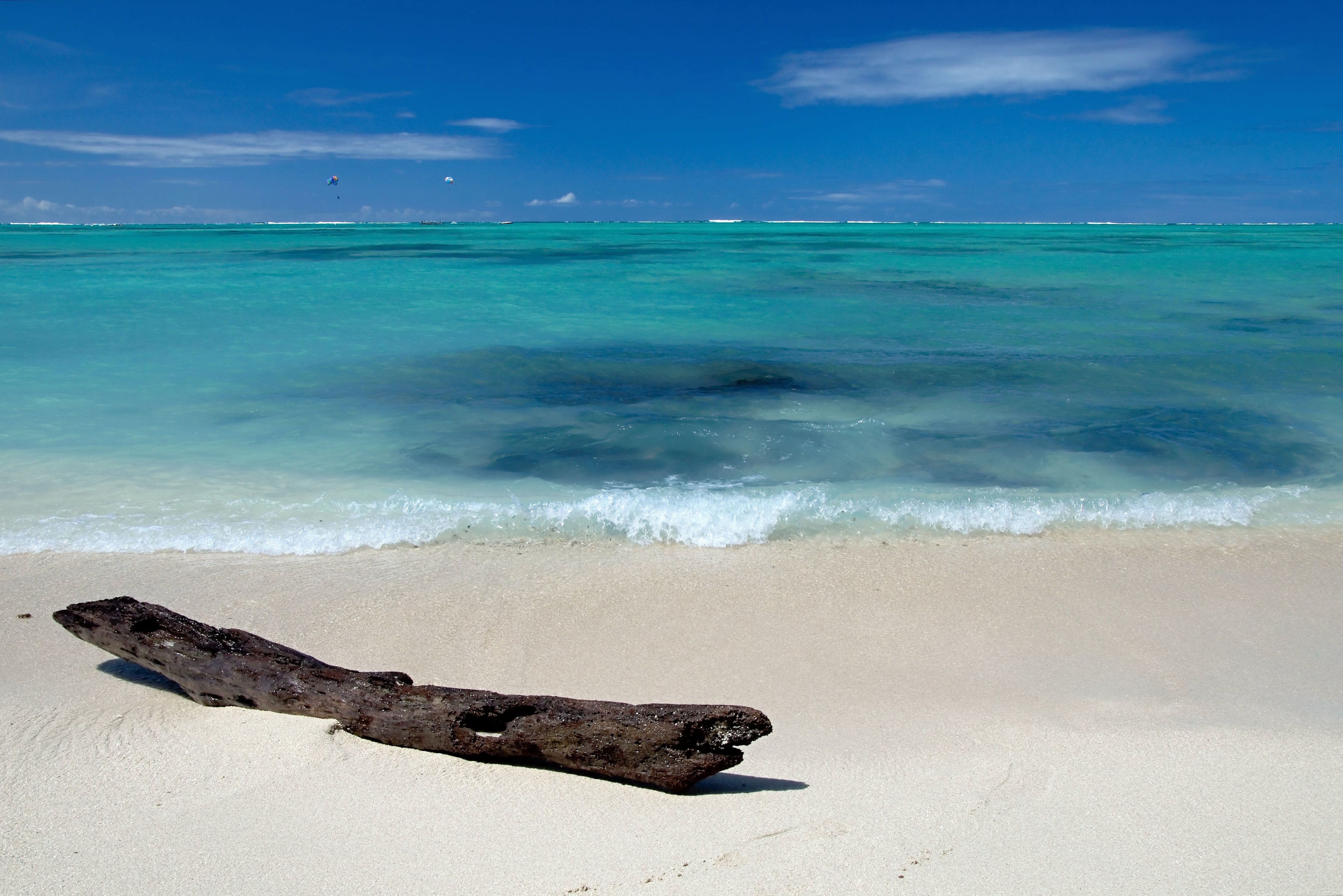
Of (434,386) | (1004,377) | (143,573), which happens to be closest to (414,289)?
(434,386)

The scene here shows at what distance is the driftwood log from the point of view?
275cm

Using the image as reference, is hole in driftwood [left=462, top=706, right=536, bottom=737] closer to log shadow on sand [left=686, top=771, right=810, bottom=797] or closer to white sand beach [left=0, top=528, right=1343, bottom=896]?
white sand beach [left=0, top=528, right=1343, bottom=896]

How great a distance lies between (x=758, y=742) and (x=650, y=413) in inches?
239

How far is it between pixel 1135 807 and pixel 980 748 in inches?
21.4

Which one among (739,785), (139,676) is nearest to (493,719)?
(739,785)

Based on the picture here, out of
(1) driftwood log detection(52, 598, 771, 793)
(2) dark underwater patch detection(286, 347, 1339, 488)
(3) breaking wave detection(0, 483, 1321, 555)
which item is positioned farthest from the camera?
(2) dark underwater patch detection(286, 347, 1339, 488)

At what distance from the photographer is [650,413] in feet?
30.0

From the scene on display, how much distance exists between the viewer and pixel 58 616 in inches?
136

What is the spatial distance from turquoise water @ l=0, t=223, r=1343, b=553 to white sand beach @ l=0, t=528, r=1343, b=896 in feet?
2.05

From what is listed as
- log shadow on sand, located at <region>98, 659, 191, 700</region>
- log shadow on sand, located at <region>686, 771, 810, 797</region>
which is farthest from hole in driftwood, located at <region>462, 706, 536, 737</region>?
log shadow on sand, located at <region>98, 659, 191, 700</region>

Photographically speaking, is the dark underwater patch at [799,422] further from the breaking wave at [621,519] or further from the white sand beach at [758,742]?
the white sand beach at [758,742]

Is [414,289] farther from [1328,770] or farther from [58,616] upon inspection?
[1328,770]

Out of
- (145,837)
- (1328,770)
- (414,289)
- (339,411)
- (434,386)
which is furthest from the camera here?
(414,289)

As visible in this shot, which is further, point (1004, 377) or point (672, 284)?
point (672, 284)
